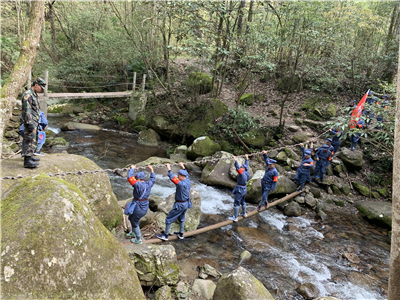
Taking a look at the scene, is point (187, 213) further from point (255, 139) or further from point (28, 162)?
point (255, 139)

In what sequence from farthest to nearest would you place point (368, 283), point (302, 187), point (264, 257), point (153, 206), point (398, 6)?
point (398, 6) < point (302, 187) < point (153, 206) < point (264, 257) < point (368, 283)

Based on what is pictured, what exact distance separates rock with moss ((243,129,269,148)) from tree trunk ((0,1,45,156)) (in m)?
8.48

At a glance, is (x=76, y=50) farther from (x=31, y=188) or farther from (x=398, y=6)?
(x=398, y=6)

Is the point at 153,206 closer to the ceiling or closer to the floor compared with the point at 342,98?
closer to the floor

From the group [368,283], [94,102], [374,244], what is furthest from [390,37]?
[94,102]

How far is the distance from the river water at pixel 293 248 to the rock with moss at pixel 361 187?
1367mm

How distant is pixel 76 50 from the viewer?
643 inches

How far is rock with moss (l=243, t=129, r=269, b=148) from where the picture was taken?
11336mm

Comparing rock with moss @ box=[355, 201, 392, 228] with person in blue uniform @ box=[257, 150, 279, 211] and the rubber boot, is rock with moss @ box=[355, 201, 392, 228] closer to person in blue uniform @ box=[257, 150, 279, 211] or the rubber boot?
person in blue uniform @ box=[257, 150, 279, 211]

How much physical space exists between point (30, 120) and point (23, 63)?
59.1 inches

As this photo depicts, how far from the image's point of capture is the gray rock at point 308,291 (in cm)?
472

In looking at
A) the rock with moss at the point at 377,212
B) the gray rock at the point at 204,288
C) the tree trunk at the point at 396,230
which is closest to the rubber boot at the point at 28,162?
the gray rock at the point at 204,288

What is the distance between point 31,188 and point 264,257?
5.05 m

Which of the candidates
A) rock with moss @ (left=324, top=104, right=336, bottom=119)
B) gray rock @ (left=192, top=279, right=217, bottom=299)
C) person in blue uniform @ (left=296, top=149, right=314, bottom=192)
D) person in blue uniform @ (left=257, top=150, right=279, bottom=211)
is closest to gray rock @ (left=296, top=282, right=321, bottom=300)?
gray rock @ (left=192, top=279, right=217, bottom=299)
